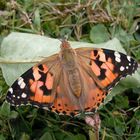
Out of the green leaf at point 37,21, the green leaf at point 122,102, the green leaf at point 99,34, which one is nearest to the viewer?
the green leaf at point 122,102

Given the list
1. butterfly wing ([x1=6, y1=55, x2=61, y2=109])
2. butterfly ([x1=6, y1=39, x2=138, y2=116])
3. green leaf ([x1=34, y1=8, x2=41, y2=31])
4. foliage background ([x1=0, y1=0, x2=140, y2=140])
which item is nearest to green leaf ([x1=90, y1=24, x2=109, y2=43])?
foliage background ([x1=0, y1=0, x2=140, y2=140])

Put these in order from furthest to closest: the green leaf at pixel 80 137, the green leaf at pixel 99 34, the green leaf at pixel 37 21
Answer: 1. the green leaf at pixel 37 21
2. the green leaf at pixel 99 34
3. the green leaf at pixel 80 137

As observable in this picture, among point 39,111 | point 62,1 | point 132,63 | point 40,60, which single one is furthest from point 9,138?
point 62,1

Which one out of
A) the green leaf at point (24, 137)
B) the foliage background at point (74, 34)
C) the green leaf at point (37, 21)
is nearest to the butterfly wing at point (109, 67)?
the foliage background at point (74, 34)

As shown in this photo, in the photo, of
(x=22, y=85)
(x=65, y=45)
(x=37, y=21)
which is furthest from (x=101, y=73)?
(x=37, y=21)

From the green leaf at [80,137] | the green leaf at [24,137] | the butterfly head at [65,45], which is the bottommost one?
the green leaf at [24,137]

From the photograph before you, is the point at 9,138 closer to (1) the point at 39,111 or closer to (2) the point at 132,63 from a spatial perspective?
(1) the point at 39,111

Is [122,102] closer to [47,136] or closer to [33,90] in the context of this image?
[47,136]

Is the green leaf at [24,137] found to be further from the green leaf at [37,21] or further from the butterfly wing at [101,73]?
the green leaf at [37,21]
